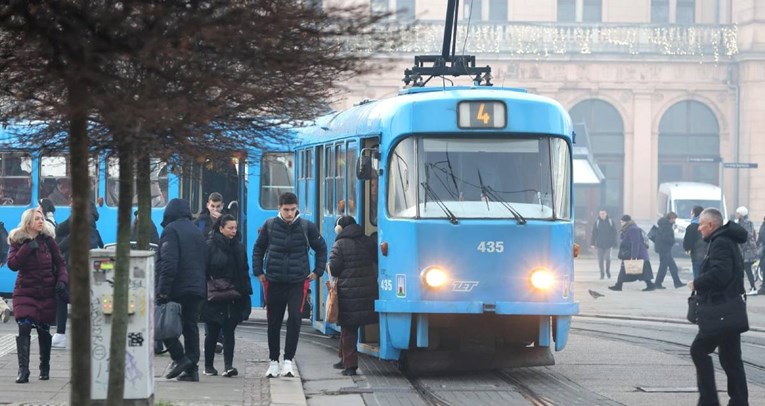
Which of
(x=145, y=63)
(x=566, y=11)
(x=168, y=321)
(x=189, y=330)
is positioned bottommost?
(x=189, y=330)

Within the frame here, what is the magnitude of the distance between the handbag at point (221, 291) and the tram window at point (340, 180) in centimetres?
231

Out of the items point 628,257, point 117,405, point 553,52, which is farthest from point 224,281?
point 553,52

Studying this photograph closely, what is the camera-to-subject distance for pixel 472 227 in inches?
555

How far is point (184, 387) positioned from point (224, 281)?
53.4 inches

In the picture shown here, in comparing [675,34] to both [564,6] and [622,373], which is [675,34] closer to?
[564,6]

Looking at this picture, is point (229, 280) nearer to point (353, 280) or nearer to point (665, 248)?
point (353, 280)

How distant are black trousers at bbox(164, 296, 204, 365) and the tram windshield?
6.56 feet

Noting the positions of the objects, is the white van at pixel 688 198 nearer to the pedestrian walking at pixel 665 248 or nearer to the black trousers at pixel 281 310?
the pedestrian walking at pixel 665 248

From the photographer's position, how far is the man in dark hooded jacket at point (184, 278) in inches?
526

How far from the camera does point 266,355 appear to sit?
1614 centimetres

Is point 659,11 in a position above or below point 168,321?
above

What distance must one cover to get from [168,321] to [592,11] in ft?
158

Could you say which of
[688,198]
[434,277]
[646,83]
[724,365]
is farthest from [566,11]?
[724,365]

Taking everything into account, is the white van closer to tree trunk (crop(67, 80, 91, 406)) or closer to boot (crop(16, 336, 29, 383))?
boot (crop(16, 336, 29, 383))
